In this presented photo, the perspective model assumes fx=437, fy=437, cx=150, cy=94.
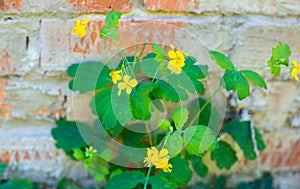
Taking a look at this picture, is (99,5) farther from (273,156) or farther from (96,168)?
(273,156)

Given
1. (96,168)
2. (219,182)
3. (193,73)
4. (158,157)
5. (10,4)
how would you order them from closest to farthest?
(158,157), (193,73), (10,4), (96,168), (219,182)

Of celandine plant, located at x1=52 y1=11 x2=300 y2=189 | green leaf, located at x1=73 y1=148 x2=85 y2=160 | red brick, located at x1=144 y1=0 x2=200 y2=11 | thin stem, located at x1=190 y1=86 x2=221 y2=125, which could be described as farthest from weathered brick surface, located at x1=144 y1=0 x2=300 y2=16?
green leaf, located at x1=73 y1=148 x2=85 y2=160

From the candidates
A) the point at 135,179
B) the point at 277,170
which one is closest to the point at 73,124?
the point at 135,179

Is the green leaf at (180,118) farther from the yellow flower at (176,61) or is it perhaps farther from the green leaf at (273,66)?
the green leaf at (273,66)

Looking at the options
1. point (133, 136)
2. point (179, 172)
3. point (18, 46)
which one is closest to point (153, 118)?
point (133, 136)

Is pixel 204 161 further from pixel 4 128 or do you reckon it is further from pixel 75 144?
pixel 4 128

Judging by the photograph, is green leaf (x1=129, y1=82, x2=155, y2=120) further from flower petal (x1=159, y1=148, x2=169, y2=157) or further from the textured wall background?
the textured wall background
